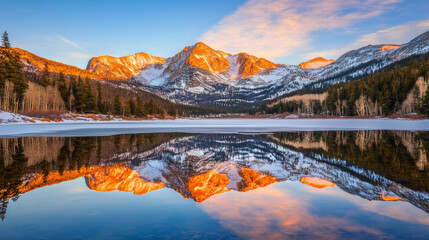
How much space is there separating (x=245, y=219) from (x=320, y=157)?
9874mm

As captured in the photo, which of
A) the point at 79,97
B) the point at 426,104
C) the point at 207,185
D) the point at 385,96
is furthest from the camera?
the point at 79,97

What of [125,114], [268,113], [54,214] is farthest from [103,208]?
[268,113]

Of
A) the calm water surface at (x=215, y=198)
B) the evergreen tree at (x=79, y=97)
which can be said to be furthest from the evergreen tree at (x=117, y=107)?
the calm water surface at (x=215, y=198)

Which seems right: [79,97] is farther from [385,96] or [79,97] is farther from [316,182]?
[385,96]

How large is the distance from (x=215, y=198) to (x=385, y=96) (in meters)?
92.1

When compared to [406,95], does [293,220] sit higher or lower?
lower

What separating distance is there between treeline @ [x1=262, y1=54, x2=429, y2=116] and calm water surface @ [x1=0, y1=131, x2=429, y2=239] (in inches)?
2549

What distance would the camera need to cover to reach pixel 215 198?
24.4ft

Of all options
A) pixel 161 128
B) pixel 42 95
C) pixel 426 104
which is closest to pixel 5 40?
pixel 42 95

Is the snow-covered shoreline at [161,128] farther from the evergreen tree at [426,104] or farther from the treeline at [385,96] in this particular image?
the treeline at [385,96]

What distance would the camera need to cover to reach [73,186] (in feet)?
28.7

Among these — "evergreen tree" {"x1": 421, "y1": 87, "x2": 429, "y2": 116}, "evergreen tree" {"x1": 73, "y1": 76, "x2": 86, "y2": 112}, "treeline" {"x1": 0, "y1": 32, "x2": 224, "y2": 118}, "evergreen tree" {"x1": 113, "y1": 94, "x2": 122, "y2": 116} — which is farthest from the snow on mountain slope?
"evergreen tree" {"x1": 113, "y1": 94, "x2": 122, "y2": 116}

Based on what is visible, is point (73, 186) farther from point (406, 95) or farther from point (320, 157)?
point (406, 95)

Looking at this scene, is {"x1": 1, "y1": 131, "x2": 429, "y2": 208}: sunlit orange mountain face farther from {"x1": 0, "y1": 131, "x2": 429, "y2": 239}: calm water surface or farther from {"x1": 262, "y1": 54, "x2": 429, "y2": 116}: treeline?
{"x1": 262, "y1": 54, "x2": 429, "y2": 116}: treeline
